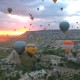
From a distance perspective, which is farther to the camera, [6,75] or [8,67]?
[8,67]

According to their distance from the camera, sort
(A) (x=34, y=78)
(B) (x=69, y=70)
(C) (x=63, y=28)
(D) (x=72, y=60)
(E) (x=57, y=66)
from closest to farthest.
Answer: (C) (x=63, y=28) < (A) (x=34, y=78) < (B) (x=69, y=70) < (E) (x=57, y=66) < (D) (x=72, y=60)

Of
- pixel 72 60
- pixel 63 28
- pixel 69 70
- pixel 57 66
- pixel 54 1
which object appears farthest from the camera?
pixel 72 60

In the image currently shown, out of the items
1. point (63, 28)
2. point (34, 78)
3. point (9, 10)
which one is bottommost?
point (34, 78)

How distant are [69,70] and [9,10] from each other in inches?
802

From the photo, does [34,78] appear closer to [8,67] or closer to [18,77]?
[18,77]

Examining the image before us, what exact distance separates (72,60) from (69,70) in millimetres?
11300

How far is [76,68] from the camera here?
238 ft

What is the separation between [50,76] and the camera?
61.3m

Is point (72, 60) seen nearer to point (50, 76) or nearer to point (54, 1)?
point (50, 76)

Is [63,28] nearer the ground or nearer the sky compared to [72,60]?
nearer the sky

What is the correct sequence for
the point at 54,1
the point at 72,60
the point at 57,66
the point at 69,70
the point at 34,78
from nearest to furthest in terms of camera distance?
the point at 54,1
the point at 34,78
the point at 69,70
the point at 57,66
the point at 72,60

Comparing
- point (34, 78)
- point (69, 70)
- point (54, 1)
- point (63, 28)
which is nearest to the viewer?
point (54, 1)

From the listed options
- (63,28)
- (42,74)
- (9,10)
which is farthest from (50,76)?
(9,10)

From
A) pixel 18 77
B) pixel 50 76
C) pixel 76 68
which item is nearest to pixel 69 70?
pixel 76 68
